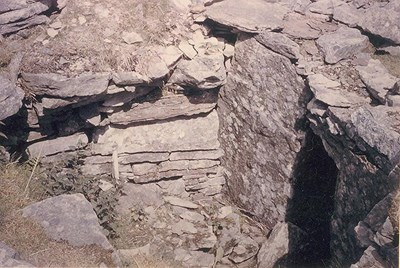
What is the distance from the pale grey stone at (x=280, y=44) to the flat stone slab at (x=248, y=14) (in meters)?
0.15

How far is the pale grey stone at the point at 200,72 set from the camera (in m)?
6.32

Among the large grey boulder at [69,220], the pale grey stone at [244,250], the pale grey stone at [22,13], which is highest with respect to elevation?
the pale grey stone at [22,13]

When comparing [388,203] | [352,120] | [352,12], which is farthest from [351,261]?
[352,12]

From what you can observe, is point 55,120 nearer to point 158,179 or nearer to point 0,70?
point 0,70

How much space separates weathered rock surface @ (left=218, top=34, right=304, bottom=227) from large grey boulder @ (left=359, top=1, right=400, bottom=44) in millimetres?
1456

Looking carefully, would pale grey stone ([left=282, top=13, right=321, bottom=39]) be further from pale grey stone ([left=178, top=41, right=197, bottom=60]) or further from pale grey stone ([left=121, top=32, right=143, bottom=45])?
pale grey stone ([left=121, top=32, right=143, bottom=45])

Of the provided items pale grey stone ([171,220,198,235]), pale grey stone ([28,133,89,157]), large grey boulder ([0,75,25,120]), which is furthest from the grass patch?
pale grey stone ([171,220,198,235])

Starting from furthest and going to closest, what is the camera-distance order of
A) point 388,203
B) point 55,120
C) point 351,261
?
point 55,120 < point 351,261 < point 388,203

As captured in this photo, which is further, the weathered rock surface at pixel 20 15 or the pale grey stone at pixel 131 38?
the pale grey stone at pixel 131 38

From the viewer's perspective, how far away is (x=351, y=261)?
5.04 m

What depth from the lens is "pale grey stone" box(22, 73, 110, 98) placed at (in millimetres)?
5781

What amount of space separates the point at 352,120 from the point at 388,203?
1175 mm

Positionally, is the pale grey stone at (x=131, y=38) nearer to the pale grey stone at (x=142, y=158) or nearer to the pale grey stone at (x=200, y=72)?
the pale grey stone at (x=200, y=72)

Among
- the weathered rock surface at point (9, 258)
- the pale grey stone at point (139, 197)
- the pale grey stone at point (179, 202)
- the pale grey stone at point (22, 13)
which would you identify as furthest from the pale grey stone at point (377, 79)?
the pale grey stone at point (22, 13)
